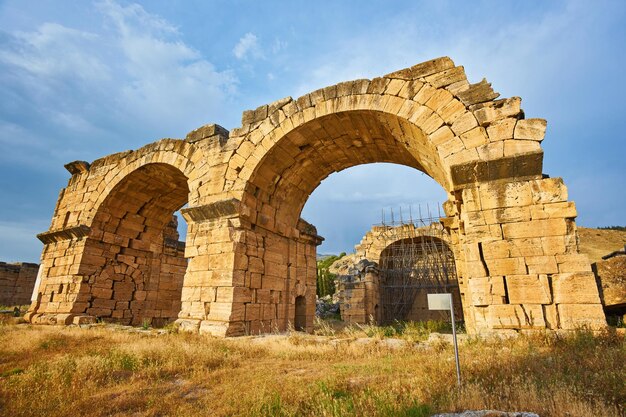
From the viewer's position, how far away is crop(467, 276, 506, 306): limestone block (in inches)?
191

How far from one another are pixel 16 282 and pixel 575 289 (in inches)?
949

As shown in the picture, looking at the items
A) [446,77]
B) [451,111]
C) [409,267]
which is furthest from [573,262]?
[409,267]

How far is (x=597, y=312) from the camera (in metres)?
4.32

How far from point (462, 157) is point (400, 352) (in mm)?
3323

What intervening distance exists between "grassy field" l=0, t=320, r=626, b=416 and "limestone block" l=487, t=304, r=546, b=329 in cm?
34

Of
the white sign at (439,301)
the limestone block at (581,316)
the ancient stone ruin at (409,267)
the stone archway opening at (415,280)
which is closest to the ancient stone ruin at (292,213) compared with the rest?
the limestone block at (581,316)

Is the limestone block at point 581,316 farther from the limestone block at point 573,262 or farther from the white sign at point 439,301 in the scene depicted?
the white sign at point 439,301

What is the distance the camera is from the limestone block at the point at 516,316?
4.57 metres

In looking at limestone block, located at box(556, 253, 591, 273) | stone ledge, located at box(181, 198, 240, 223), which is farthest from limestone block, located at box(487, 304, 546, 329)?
stone ledge, located at box(181, 198, 240, 223)

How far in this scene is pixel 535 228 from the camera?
491 cm

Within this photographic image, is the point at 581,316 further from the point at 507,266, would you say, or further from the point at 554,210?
the point at 554,210

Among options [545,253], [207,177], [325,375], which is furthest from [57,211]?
[545,253]

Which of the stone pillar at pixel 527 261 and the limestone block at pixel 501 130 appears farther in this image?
the limestone block at pixel 501 130

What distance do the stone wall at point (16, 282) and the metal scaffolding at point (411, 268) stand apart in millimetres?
19953
